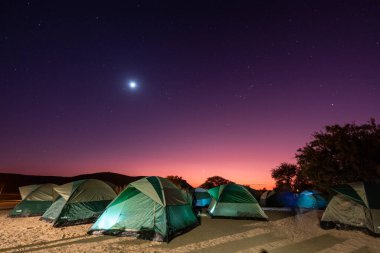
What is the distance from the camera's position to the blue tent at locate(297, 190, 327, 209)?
25.3 meters

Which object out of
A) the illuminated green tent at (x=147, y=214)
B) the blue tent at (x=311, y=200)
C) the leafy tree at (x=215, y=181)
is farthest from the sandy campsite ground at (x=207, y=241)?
the leafy tree at (x=215, y=181)

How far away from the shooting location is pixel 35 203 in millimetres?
15203

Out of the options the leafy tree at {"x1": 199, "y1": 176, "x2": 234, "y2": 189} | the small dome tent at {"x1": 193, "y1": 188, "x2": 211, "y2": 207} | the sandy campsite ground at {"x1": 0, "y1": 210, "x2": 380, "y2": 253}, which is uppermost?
the leafy tree at {"x1": 199, "y1": 176, "x2": 234, "y2": 189}

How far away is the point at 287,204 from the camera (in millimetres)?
26344

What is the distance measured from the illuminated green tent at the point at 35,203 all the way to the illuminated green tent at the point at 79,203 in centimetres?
248

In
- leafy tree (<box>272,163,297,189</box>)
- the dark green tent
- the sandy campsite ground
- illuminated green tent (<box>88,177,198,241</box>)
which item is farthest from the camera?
leafy tree (<box>272,163,297,189</box>)

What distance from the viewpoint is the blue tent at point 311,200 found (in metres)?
25.3

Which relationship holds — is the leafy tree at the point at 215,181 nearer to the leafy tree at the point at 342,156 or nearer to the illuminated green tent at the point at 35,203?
the leafy tree at the point at 342,156

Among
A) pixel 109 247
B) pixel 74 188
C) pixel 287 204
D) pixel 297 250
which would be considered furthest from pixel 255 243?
pixel 287 204

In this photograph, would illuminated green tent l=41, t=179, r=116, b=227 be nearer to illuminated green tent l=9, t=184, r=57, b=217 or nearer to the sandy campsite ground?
the sandy campsite ground

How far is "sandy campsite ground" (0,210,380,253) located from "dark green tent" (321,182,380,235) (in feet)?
1.50

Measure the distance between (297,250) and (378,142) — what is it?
16.4m

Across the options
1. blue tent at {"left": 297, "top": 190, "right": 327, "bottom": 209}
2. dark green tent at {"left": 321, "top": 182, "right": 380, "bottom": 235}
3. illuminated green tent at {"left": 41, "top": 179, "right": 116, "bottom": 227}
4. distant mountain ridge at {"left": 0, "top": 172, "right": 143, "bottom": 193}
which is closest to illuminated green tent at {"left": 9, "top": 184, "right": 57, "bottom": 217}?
illuminated green tent at {"left": 41, "top": 179, "right": 116, "bottom": 227}

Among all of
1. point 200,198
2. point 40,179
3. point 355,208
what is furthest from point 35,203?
point 40,179
